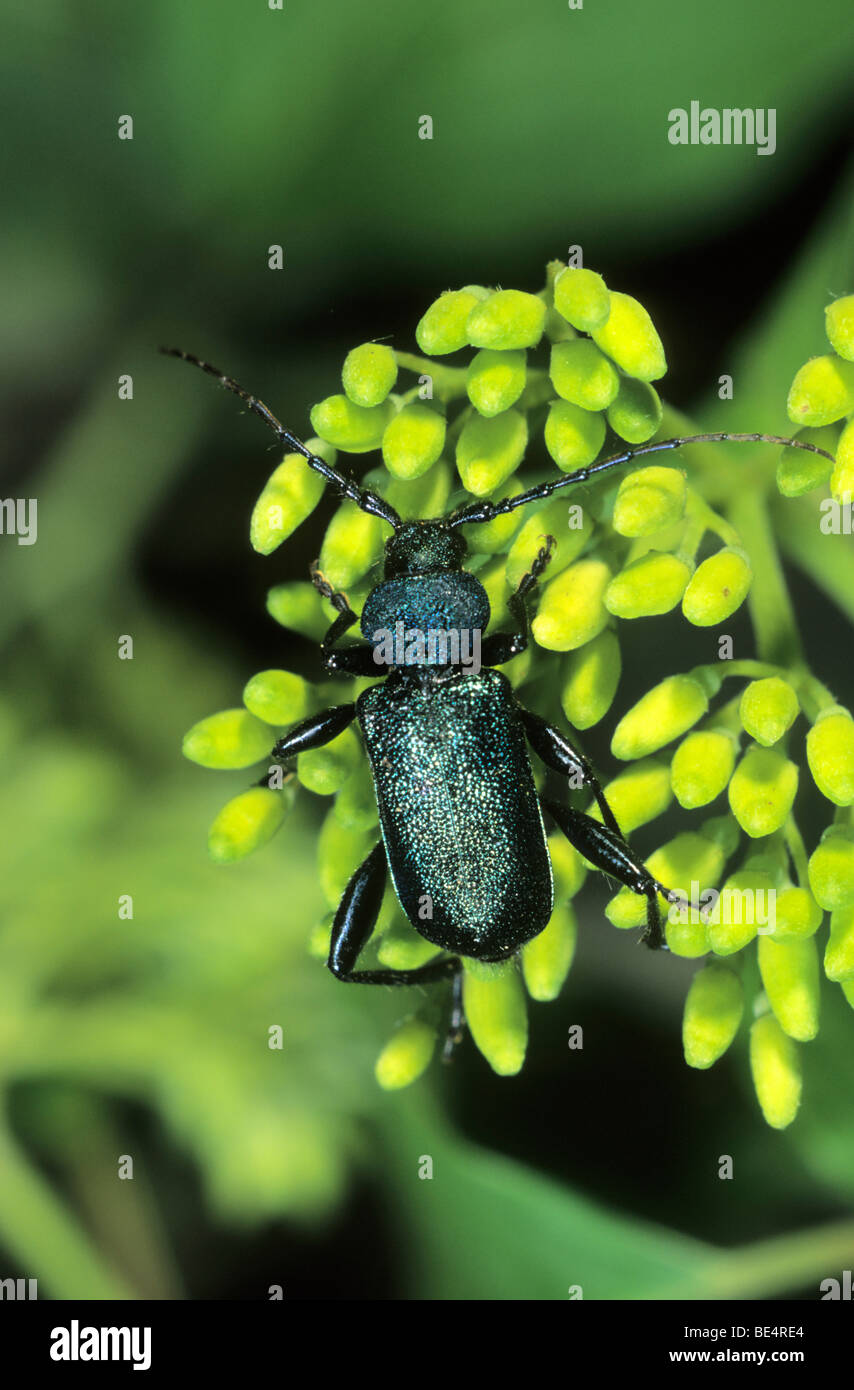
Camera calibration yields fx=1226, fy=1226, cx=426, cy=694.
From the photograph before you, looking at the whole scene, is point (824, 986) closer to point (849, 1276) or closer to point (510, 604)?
point (849, 1276)

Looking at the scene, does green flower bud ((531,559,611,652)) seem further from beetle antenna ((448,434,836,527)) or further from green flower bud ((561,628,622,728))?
beetle antenna ((448,434,836,527))

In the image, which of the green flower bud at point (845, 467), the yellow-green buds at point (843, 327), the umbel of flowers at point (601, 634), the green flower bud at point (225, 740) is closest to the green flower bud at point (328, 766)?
the umbel of flowers at point (601, 634)

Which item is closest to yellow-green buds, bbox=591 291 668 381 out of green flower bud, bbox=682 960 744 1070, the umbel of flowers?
the umbel of flowers

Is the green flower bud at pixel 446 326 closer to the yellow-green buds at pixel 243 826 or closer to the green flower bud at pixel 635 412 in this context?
the green flower bud at pixel 635 412

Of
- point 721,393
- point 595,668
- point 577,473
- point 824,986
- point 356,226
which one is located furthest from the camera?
point 356,226

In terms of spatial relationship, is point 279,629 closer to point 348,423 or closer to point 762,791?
point 348,423

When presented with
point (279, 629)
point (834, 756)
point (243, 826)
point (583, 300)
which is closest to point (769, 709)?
point (834, 756)
